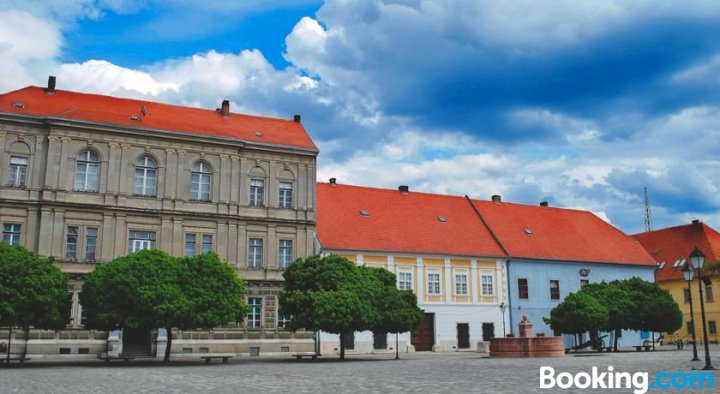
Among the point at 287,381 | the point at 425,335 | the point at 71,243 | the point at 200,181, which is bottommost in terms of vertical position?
the point at 287,381

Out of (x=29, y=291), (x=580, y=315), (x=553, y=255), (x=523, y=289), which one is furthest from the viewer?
(x=553, y=255)

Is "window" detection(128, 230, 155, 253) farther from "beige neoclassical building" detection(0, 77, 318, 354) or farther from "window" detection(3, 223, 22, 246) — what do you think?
"window" detection(3, 223, 22, 246)

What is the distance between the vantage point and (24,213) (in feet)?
120

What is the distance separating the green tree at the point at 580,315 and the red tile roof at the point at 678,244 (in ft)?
83.7

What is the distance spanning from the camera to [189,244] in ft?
131

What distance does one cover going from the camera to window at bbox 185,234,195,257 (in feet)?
131

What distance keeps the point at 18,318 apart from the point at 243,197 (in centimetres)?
1670

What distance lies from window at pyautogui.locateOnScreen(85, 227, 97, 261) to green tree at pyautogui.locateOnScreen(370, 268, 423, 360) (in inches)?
624

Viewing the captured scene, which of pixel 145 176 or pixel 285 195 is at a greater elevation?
pixel 145 176

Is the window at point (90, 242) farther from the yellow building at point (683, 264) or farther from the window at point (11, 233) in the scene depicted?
the yellow building at point (683, 264)

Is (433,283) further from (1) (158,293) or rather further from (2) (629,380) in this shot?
(2) (629,380)

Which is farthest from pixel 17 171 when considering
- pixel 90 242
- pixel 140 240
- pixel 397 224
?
pixel 397 224

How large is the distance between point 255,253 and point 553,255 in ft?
76.2

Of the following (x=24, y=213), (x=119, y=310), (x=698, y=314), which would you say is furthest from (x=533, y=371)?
(x=698, y=314)
